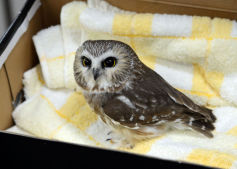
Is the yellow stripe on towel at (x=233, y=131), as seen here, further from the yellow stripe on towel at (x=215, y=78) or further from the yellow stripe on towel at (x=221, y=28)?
the yellow stripe on towel at (x=221, y=28)

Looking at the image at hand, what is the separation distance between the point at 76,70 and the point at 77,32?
367 millimetres

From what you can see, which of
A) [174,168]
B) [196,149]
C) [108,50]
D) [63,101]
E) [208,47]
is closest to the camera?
[174,168]

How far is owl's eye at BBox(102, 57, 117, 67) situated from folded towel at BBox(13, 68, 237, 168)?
1.19ft

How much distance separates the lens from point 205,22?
118cm

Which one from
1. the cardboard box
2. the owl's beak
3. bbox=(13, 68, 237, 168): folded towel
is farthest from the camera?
the cardboard box

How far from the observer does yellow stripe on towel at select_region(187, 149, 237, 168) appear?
3.37 feet

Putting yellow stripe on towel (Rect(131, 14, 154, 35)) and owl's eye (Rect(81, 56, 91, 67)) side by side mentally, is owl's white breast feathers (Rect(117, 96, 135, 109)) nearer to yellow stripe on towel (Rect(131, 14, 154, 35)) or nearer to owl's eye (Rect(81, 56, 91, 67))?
owl's eye (Rect(81, 56, 91, 67))

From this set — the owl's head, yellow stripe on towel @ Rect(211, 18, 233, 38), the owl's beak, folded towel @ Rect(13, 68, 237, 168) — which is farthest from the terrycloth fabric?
the owl's beak

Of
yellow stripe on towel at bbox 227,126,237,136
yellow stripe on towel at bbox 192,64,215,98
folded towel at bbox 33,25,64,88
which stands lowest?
yellow stripe on towel at bbox 227,126,237,136

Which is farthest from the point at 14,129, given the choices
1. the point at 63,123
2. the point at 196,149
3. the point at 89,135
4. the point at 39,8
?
the point at 196,149

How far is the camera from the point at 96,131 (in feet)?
4.03

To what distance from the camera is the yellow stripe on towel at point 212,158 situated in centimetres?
103

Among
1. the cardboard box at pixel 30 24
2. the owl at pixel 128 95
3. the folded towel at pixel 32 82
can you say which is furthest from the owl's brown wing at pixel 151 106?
the folded towel at pixel 32 82

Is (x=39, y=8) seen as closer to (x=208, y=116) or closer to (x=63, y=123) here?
(x=63, y=123)
